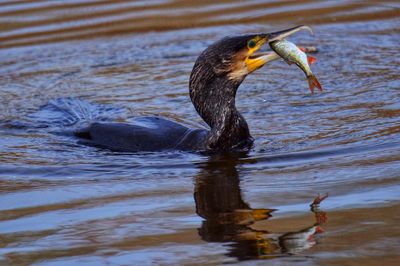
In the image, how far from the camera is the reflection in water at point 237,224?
428 centimetres

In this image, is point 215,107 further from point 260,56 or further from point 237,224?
point 237,224

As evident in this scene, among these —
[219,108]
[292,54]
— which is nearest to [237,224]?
[292,54]

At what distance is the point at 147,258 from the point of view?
4.31 m

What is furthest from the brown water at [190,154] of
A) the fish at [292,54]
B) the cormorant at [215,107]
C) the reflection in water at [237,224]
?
the fish at [292,54]

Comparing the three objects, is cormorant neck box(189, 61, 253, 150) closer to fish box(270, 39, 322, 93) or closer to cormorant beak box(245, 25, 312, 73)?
cormorant beak box(245, 25, 312, 73)

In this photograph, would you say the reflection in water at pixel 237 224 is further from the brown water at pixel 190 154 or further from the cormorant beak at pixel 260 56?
the cormorant beak at pixel 260 56

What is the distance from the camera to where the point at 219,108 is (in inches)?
275

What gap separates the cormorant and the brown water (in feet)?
0.68

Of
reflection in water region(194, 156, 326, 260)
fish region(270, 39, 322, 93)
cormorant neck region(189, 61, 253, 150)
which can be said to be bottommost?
reflection in water region(194, 156, 326, 260)

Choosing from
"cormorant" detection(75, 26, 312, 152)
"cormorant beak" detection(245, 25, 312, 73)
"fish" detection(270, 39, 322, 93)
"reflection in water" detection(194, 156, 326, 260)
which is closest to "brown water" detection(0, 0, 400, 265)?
"reflection in water" detection(194, 156, 326, 260)

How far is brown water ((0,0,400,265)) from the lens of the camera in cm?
449

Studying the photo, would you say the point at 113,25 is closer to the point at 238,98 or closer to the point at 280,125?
the point at 238,98

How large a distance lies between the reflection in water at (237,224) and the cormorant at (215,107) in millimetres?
980

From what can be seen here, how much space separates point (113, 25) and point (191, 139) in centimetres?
526
